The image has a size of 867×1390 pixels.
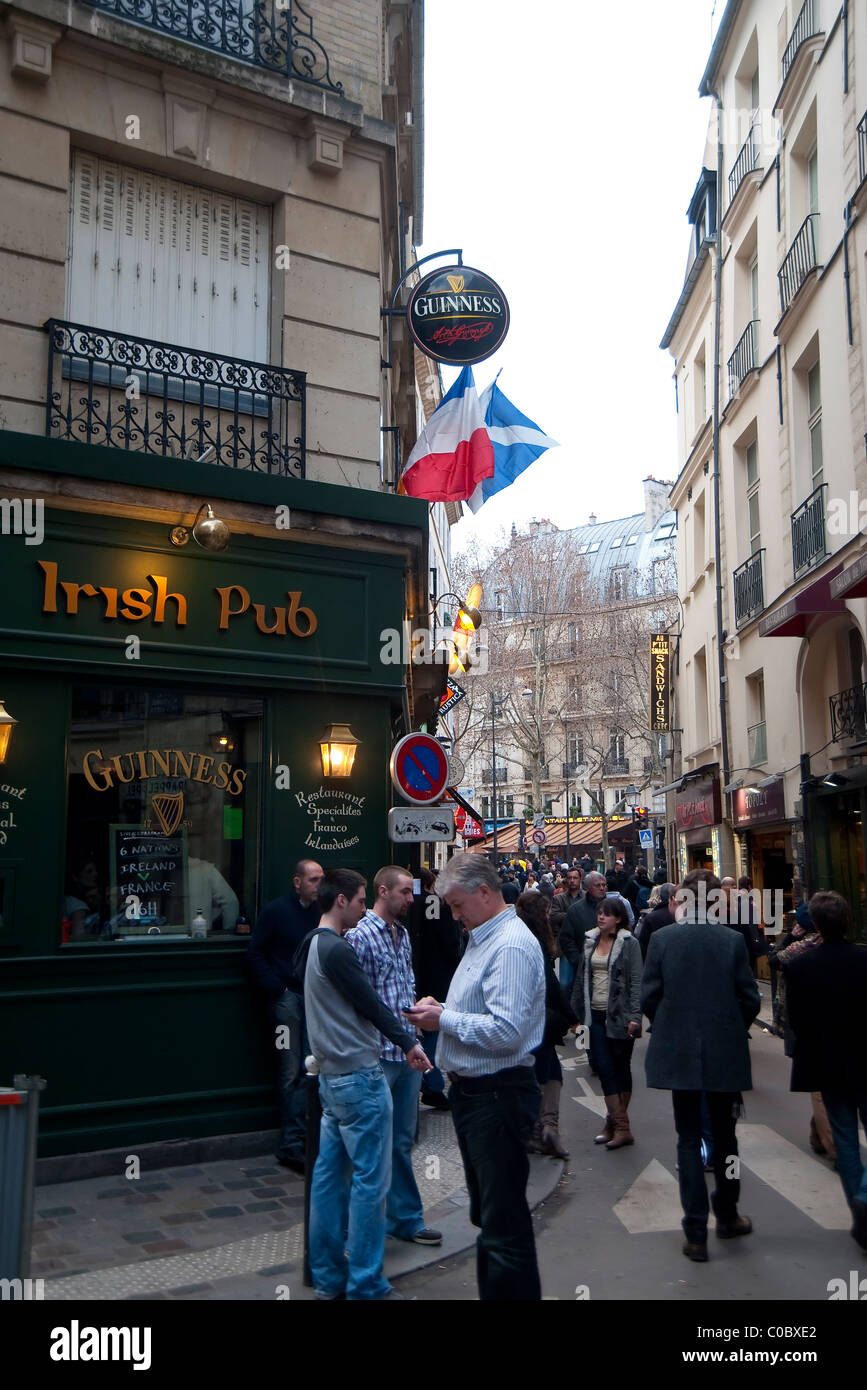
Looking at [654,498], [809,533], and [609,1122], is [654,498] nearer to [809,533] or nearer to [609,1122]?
[809,533]

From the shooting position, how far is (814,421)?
16812 millimetres

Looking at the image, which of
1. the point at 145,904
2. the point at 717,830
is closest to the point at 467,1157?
the point at 145,904

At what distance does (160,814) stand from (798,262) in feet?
43.2

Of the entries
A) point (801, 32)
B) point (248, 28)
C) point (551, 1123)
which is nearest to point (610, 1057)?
point (551, 1123)

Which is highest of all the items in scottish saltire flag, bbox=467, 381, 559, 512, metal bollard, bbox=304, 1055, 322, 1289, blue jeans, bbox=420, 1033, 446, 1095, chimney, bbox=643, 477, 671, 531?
chimney, bbox=643, 477, 671, 531

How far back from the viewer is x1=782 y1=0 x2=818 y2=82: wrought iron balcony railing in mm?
16156

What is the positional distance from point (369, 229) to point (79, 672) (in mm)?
4850

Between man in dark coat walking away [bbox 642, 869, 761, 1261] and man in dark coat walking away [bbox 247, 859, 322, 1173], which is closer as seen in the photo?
man in dark coat walking away [bbox 642, 869, 761, 1261]

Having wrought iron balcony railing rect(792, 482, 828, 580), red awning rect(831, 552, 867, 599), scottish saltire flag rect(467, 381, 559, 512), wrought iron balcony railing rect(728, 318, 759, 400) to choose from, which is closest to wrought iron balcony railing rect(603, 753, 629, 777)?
wrought iron balcony railing rect(728, 318, 759, 400)

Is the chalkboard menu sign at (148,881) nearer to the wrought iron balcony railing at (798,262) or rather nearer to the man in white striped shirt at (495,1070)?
the man in white striped shirt at (495,1070)

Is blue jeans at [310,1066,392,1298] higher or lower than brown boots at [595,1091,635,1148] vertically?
higher

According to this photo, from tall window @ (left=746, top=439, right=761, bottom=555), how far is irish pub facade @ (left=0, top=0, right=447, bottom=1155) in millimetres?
12040

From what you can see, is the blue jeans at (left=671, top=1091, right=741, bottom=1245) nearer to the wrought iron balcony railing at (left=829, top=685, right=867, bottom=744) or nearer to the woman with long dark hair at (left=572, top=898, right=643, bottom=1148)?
the woman with long dark hair at (left=572, top=898, right=643, bottom=1148)
